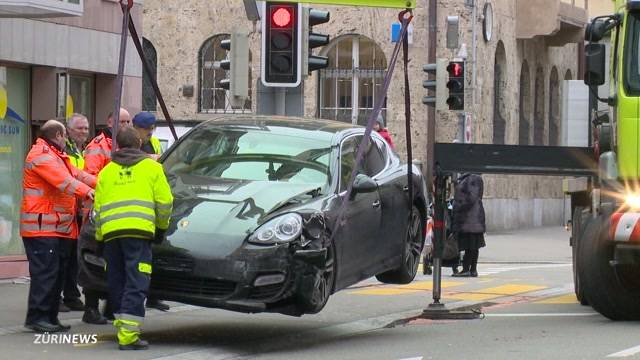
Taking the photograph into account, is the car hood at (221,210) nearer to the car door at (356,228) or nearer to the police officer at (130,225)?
the police officer at (130,225)

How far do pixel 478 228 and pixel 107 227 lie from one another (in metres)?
10.7

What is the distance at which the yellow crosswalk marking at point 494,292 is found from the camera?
661 inches

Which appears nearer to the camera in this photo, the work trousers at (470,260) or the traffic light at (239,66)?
the traffic light at (239,66)

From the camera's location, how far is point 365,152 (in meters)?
13.0

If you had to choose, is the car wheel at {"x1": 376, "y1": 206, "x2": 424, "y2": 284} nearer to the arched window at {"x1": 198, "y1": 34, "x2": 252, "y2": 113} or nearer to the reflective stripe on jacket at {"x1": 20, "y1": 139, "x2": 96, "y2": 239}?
the reflective stripe on jacket at {"x1": 20, "y1": 139, "x2": 96, "y2": 239}

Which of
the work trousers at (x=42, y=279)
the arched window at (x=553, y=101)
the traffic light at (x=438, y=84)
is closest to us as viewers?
the work trousers at (x=42, y=279)

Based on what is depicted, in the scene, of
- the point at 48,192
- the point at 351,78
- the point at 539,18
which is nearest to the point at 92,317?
the point at 48,192

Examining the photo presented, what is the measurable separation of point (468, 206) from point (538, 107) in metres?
Answer: 20.1

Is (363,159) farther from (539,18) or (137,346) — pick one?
(539,18)

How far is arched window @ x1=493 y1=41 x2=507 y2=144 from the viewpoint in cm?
3666

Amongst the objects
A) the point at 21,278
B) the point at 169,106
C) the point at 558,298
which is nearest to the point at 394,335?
the point at 558,298

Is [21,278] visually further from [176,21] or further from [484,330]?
[176,21]

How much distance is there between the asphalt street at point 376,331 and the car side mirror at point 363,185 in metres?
1.26

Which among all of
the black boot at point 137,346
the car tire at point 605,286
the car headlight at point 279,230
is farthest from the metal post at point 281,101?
the black boot at point 137,346
